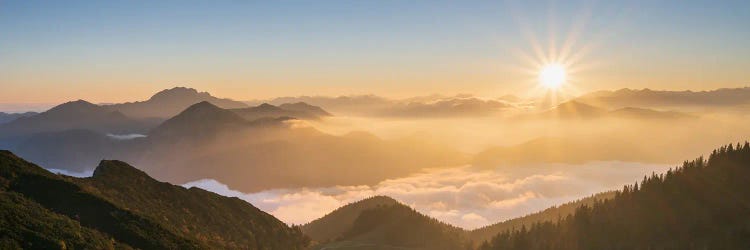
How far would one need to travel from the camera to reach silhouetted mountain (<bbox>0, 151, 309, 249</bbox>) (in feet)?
203

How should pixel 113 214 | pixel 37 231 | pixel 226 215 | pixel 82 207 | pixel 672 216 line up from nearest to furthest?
1. pixel 37 231
2. pixel 113 214
3. pixel 82 207
4. pixel 226 215
5. pixel 672 216

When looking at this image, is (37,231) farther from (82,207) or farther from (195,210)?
(195,210)

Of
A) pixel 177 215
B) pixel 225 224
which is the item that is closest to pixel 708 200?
pixel 225 224

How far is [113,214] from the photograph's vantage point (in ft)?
260

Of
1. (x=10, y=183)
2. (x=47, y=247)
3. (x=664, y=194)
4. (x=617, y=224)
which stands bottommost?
(x=47, y=247)

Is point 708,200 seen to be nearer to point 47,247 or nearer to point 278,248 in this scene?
point 278,248

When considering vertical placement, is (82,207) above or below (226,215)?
below

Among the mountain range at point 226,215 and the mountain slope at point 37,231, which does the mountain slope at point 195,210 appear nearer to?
the mountain range at point 226,215

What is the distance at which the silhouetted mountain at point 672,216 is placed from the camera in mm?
Answer: 146625

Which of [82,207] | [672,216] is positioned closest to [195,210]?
[82,207]

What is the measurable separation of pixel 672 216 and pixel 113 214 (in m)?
153

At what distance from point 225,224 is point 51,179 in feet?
183

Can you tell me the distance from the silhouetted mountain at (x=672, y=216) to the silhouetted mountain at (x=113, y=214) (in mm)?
97930

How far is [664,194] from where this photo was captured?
6934 inches
